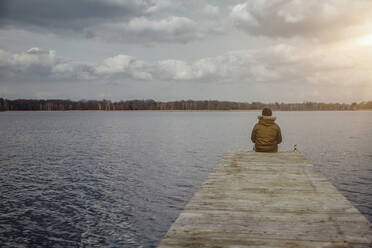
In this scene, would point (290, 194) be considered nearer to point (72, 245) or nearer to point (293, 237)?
point (293, 237)

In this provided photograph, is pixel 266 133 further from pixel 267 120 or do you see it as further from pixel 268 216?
pixel 268 216

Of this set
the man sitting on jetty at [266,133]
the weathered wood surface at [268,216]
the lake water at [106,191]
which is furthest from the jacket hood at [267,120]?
the lake water at [106,191]

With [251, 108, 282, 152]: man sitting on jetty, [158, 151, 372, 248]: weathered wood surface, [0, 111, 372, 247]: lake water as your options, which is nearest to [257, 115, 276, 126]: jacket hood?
[251, 108, 282, 152]: man sitting on jetty

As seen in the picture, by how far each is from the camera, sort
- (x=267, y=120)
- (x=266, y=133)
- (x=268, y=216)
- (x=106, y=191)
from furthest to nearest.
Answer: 1. (x=106, y=191)
2. (x=266, y=133)
3. (x=267, y=120)
4. (x=268, y=216)

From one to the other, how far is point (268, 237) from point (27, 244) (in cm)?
915

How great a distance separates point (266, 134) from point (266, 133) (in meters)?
0.07

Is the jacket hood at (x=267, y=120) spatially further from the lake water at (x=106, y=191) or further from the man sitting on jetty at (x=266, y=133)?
the lake water at (x=106, y=191)

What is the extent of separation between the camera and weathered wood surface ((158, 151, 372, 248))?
4734 millimetres

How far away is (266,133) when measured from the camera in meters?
14.5

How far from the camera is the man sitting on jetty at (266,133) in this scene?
1409 centimetres

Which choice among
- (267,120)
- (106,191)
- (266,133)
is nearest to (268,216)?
(267,120)

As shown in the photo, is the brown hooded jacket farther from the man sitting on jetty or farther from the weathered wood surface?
the weathered wood surface

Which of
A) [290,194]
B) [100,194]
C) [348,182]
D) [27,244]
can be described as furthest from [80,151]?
[290,194]

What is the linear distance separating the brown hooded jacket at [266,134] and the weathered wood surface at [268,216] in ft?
15.4
